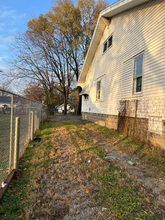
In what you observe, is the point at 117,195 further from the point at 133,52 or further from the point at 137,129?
the point at 133,52

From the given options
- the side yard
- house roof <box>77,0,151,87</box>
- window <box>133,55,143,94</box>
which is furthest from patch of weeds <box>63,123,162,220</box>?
house roof <box>77,0,151,87</box>

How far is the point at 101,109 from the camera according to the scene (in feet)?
35.3

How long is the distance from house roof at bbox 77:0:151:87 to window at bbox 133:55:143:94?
242 cm

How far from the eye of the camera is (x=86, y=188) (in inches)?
104

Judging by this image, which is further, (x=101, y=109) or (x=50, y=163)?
(x=101, y=109)

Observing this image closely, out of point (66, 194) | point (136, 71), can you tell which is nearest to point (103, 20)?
point (136, 71)

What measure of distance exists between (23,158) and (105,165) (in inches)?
91.0

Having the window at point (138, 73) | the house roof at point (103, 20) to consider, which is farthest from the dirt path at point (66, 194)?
the house roof at point (103, 20)

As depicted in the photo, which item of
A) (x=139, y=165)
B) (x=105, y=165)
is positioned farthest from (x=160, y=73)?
(x=105, y=165)

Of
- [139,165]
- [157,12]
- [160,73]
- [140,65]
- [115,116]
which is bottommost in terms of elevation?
[139,165]

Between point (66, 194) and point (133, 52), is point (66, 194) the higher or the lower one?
the lower one

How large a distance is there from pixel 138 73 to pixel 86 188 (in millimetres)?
5476

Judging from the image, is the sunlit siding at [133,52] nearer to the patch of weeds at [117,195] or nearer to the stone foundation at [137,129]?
the stone foundation at [137,129]

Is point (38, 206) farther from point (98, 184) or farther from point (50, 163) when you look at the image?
point (50, 163)
